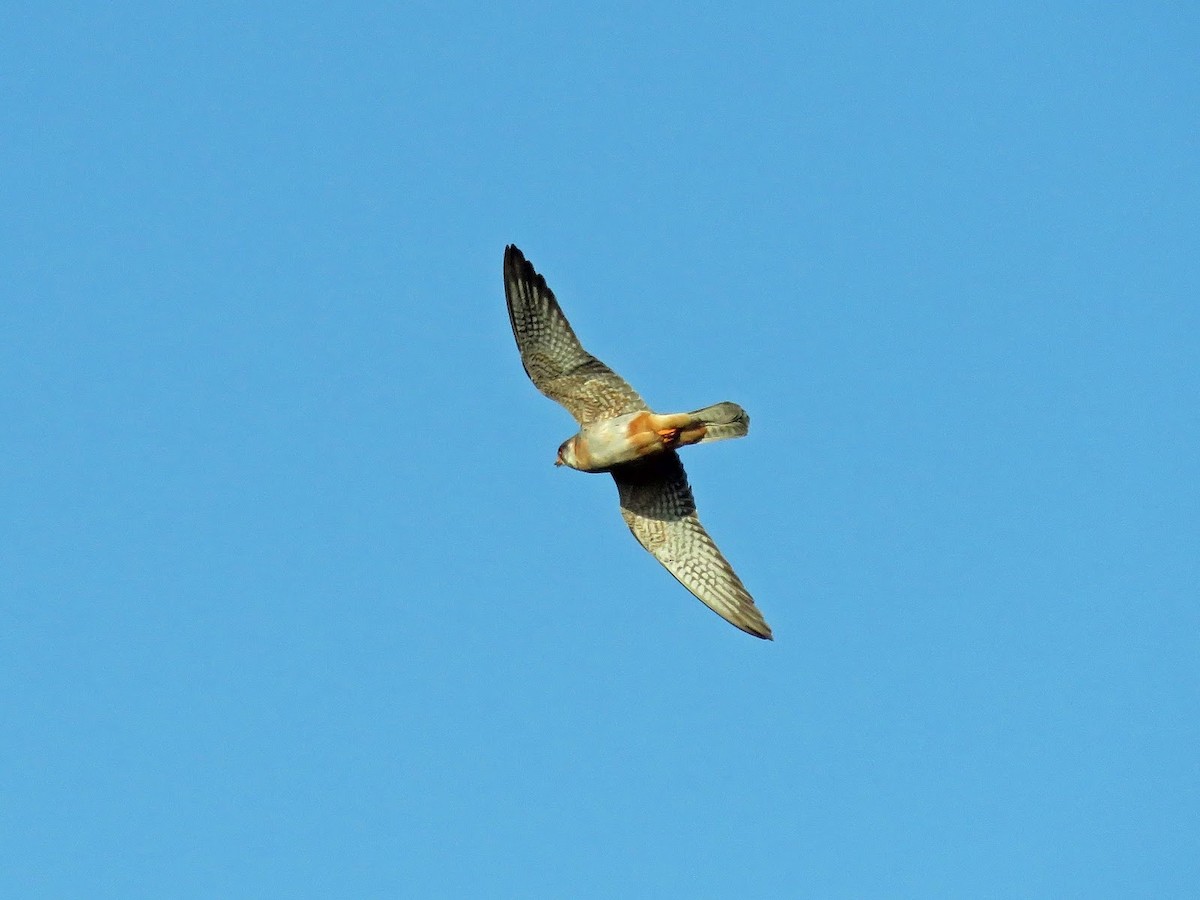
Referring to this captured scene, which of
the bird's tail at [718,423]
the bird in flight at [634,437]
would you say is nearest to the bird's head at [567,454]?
the bird in flight at [634,437]

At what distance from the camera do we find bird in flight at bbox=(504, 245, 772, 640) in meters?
15.3

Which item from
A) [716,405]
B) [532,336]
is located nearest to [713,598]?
[716,405]

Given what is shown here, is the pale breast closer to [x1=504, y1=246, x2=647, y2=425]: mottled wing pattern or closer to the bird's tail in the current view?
[x1=504, y1=246, x2=647, y2=425]: mottled wing pattern

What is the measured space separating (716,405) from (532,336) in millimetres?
2280

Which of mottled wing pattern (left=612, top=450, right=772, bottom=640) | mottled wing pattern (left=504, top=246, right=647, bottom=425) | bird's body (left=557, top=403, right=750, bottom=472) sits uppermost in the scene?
mottled wing pattern (left=504, top=246, right=647, bottom=425)

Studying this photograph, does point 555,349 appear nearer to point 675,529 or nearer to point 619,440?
point 619,440

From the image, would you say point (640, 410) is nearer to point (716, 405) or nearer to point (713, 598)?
point (716, 405)

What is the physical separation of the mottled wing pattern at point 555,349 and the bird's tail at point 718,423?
2.58ft

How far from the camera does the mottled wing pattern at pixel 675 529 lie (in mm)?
15805

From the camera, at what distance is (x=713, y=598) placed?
15742mm

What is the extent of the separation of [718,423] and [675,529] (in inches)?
64.0

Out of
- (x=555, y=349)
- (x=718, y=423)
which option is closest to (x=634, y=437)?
(x=718, y=423)

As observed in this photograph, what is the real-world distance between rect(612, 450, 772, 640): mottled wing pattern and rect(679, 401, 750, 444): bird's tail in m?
0.53

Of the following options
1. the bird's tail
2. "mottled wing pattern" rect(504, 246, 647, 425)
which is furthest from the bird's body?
"mottled wing pattern" rect(504, 246, 647, 425)
